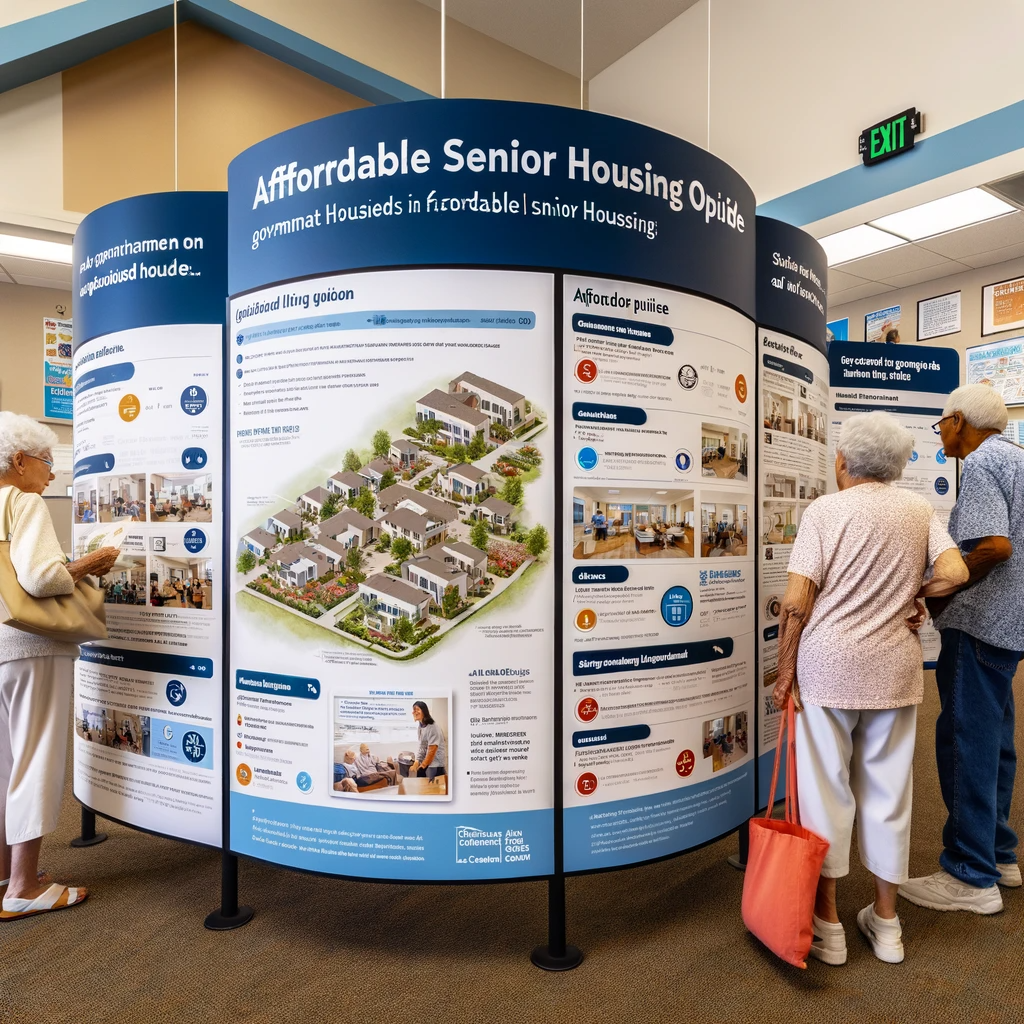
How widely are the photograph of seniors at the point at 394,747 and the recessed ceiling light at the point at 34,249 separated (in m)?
4.81

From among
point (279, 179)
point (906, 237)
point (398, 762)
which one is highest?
point (906, 237)

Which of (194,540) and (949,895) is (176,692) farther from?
(949,895)

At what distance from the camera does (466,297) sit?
6.92 ft

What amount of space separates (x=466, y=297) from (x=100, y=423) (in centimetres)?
145

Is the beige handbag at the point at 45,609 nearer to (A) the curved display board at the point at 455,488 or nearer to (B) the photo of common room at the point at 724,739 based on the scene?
(A) the curved display board at the point at 455,488

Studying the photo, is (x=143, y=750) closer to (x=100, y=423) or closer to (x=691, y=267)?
(x=100, y=423)

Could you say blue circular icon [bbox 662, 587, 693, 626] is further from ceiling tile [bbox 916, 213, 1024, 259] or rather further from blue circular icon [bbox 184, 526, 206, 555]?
ceiling tile [bbox 916, 213, 1024, 259]

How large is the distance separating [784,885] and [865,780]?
42 centimetres

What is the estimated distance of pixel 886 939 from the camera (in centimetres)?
222

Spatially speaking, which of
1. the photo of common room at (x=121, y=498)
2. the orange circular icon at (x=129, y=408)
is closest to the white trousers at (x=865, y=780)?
the photo of common room at (x=121, y=498)

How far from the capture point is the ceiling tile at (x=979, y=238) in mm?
6062

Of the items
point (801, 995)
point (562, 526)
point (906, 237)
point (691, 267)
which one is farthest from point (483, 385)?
point (906, 237)

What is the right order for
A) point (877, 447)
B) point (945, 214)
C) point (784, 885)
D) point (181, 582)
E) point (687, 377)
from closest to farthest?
1. point (784, 885)
2. point (877, 447)
3. point (687, 377)
4. point (181, 582)
5. point (945, 214)

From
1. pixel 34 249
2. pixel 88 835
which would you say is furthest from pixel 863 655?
pixel 34 249
